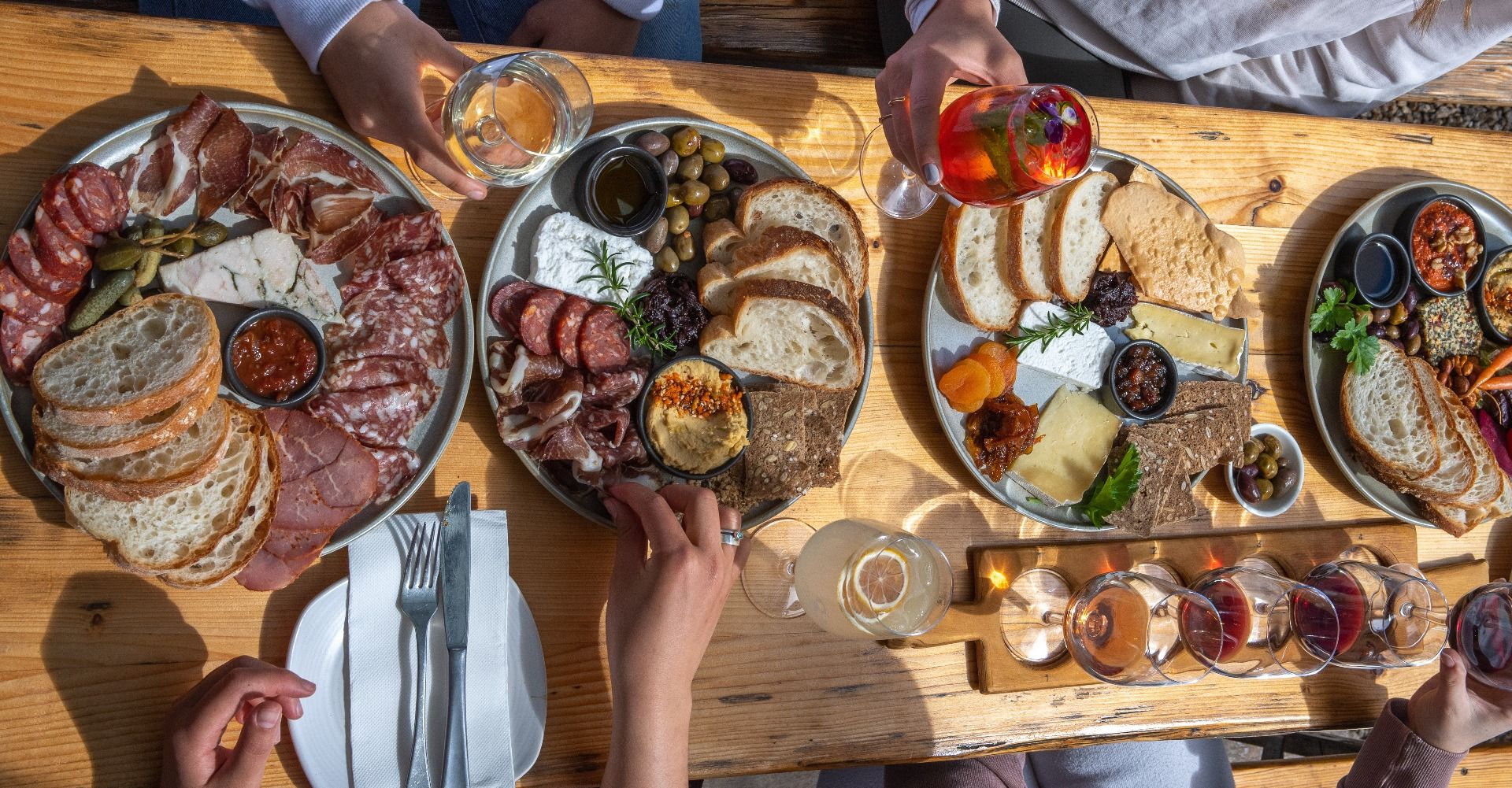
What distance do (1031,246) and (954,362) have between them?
0.25 meters

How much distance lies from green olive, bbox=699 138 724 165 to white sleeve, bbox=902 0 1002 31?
1.48 feet

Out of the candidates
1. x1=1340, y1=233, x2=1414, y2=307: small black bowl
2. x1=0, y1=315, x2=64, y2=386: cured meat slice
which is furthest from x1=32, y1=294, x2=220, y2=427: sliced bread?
x1=1340, y1=233, x2=1414, y2=307: small black bowl

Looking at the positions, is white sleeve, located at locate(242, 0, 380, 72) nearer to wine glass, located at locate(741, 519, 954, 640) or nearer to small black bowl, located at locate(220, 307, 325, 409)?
small black bowl, located at locate(220, 307, 325, 409)

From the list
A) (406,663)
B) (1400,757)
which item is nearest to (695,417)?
(406,663)

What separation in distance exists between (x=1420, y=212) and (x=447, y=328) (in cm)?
182

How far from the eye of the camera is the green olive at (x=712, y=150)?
1.38 m

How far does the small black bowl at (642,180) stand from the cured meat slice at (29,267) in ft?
2.22

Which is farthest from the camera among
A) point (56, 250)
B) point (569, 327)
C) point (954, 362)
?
point (954, 362)

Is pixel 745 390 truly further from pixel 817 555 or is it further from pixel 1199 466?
pixel 1199 466

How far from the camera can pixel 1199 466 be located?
59.7 inches

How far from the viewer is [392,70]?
1.18 meters

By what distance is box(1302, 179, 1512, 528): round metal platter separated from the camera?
1.62 meters

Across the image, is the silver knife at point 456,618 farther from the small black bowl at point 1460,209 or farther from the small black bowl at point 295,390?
the small black bowl at point 1460,209

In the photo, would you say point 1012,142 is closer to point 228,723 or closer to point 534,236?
point 534,236
